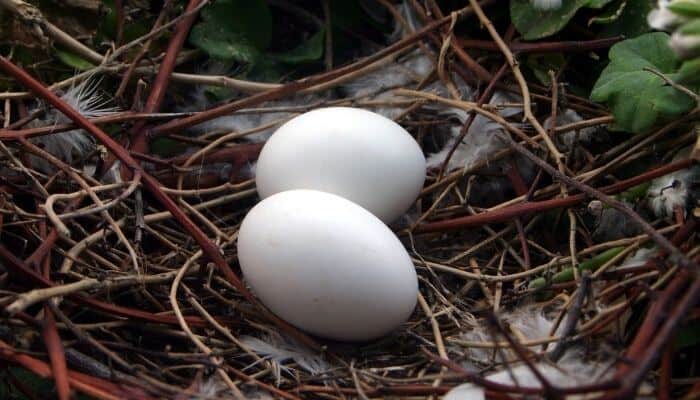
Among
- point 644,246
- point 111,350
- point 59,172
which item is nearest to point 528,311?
point 644,246

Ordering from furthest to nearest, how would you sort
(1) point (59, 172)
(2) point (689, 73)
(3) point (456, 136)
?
(3) point (456, 136)
(1) point (59, 172)
(2) point (689, 73)

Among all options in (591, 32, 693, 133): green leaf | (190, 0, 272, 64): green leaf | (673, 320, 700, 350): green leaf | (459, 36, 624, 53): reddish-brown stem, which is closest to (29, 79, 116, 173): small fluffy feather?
(190, 0, 272, 64): green leaf

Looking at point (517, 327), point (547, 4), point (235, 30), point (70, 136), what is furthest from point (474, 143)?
point (70, 136)

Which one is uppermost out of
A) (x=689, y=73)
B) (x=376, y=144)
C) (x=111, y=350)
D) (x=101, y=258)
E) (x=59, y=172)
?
(x=689, y=73)

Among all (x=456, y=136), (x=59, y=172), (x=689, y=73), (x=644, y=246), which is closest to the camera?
(x=689, y=73)

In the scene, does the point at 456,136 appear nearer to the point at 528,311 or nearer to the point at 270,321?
the point at 528,311

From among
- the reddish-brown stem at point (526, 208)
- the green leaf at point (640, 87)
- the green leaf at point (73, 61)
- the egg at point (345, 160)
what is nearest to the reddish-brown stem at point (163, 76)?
the green leaf at point (73, 61)

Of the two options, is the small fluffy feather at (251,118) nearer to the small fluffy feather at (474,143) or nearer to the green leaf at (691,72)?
the small fluffy feather at (474,143)
